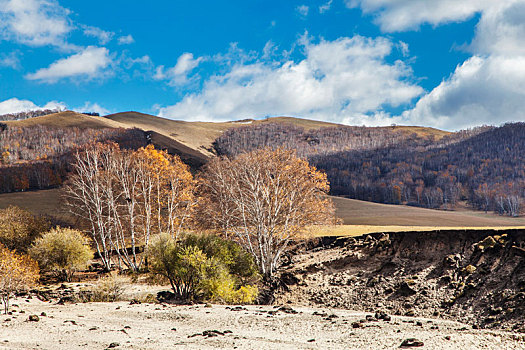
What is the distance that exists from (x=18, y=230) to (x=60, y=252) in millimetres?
9848

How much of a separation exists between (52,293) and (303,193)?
28091mm

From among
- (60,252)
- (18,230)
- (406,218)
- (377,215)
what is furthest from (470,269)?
(377,215)

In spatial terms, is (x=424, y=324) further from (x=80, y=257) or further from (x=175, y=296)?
(x=80, y=257)

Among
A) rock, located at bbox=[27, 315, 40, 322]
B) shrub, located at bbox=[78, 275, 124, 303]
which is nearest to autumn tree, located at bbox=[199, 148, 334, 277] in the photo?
shrub, located at bbox=[78, 275, 124, 303]

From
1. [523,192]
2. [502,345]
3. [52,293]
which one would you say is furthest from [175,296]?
[523,192]

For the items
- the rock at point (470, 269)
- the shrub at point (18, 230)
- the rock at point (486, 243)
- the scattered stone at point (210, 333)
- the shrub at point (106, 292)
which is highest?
the shrub at point (18, 230)

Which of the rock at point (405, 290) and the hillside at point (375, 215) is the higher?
the hillside at point (375, 215)

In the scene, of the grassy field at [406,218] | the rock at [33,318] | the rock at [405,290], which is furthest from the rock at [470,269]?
the grassy field at [406,218]

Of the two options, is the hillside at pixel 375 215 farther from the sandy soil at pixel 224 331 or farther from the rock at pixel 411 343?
the rock at pixel 411 343

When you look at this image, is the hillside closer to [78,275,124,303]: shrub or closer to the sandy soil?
[78,275,124,303]: shrub

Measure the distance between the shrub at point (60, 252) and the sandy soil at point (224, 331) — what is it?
50.5 feet

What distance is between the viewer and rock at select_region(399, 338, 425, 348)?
16.8 m

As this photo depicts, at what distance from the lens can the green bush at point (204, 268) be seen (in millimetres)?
30953

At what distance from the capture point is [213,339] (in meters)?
18.7
